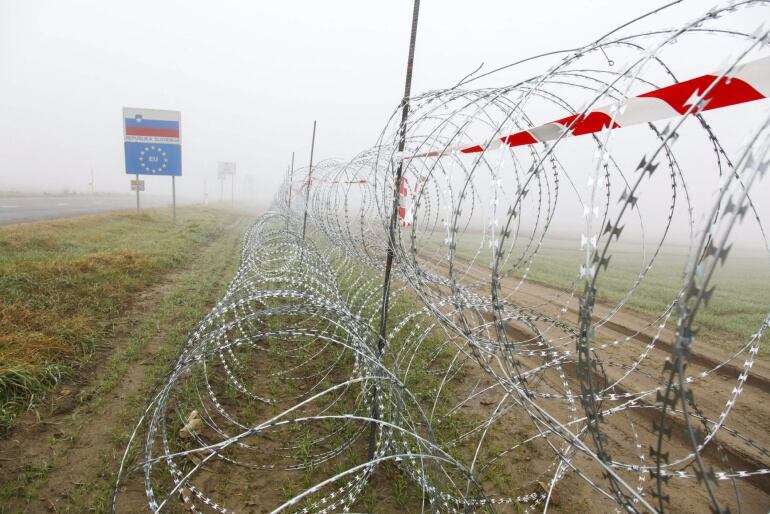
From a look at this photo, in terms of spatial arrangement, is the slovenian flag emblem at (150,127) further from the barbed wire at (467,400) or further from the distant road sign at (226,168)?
the distant road sign at (226,168)

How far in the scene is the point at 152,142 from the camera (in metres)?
17.5

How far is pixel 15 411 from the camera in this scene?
3.60m

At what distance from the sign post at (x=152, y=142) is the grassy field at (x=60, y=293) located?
5.51 m

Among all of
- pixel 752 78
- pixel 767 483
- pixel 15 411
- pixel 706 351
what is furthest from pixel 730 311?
pixel 15 411

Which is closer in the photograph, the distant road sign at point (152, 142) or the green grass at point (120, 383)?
the green grass at point (120, 383)

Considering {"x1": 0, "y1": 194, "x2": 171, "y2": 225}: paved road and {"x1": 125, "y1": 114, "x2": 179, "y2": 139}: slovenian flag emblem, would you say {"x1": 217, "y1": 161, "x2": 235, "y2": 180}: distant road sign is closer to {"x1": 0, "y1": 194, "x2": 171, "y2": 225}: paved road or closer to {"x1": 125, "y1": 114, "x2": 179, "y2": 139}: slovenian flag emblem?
{"x1": 0, "y1": 194, "x2": 171, "y2": 225}: paved road

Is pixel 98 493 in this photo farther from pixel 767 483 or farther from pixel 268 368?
pixel 767 483

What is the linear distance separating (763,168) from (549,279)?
35.9 feet

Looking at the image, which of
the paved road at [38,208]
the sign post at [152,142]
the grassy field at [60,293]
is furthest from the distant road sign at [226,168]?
the grassy field at [60,293]

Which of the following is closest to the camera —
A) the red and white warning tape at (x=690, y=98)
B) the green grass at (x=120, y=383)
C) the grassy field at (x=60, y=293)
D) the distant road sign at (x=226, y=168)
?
the red and white warning tape at (x=690, y=98)

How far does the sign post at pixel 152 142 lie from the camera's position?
56.2ft

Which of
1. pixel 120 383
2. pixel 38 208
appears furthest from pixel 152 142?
pixel 120 383

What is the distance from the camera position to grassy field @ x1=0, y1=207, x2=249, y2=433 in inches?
159

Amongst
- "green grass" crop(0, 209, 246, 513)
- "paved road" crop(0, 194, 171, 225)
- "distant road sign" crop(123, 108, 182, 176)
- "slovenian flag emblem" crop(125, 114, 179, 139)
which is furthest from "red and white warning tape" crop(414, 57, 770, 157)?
"paved road" crop(0, 194, 171, 225)
